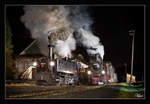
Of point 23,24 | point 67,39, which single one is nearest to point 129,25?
point 67,39

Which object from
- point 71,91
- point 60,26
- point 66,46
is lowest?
point 71,91

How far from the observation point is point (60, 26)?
19.6 feet

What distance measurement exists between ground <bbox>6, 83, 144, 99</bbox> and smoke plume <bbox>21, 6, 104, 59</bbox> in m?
1.07

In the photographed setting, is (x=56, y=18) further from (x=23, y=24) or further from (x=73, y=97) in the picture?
(x=73, y=97)

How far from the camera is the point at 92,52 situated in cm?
617

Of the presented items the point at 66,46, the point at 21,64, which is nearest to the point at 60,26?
the point at 66,46

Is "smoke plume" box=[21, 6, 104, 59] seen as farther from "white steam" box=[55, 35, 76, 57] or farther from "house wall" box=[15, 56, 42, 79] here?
"house wall" box=[15, 56, 42, 79]

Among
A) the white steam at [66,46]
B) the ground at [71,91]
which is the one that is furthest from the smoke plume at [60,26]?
the ground at [71,91]

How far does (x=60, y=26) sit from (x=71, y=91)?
2.03 meters

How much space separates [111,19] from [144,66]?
179 cm

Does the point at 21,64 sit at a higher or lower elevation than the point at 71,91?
higher

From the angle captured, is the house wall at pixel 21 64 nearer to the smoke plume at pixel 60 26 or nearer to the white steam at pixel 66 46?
the smoke plume at pixel 60 26

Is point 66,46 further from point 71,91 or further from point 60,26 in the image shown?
point 71,91

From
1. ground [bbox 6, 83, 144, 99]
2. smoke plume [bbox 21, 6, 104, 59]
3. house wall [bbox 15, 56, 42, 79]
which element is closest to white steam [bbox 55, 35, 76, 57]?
smoke plume [bbox 21, 6, 104, 59]
